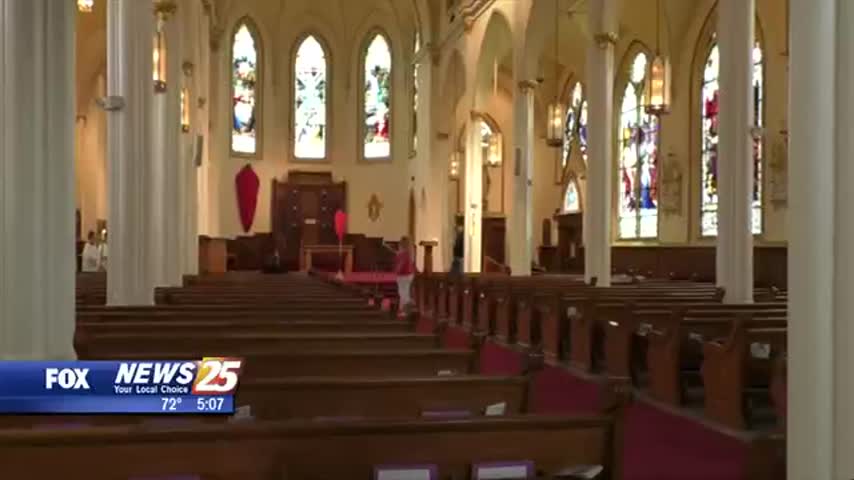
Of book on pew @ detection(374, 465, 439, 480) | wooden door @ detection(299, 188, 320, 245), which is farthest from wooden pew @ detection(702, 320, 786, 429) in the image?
wooden door @ detection(299, 188, 320, 245)

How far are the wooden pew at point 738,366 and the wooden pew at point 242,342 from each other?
80.1 inches

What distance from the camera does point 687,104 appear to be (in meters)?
20.8

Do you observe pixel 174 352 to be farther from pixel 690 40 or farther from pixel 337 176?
pixel 337 176

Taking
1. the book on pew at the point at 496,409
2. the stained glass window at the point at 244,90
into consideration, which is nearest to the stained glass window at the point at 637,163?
the stained glass window at the point at 244,90

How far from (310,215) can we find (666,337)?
24856mm

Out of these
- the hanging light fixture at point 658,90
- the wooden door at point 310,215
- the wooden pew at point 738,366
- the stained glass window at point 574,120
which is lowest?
the wooden pew at point 738,366

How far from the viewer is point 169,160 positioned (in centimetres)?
1576

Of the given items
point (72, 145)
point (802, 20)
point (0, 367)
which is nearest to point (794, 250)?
point (802, 20)

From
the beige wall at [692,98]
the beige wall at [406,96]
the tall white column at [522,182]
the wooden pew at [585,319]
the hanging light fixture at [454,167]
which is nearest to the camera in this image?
the wooden pew at [585,319]

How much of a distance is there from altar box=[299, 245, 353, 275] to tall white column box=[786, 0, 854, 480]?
2476 cm

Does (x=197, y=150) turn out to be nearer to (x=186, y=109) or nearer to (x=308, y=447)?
(x=186, y=109)

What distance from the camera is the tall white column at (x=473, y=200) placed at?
24266mm

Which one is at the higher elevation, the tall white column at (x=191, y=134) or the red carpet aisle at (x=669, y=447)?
the tall white column at (x=191, y=134)

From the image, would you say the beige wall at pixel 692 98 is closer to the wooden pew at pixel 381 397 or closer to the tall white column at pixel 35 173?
the wooden pew at pixel 381 397
